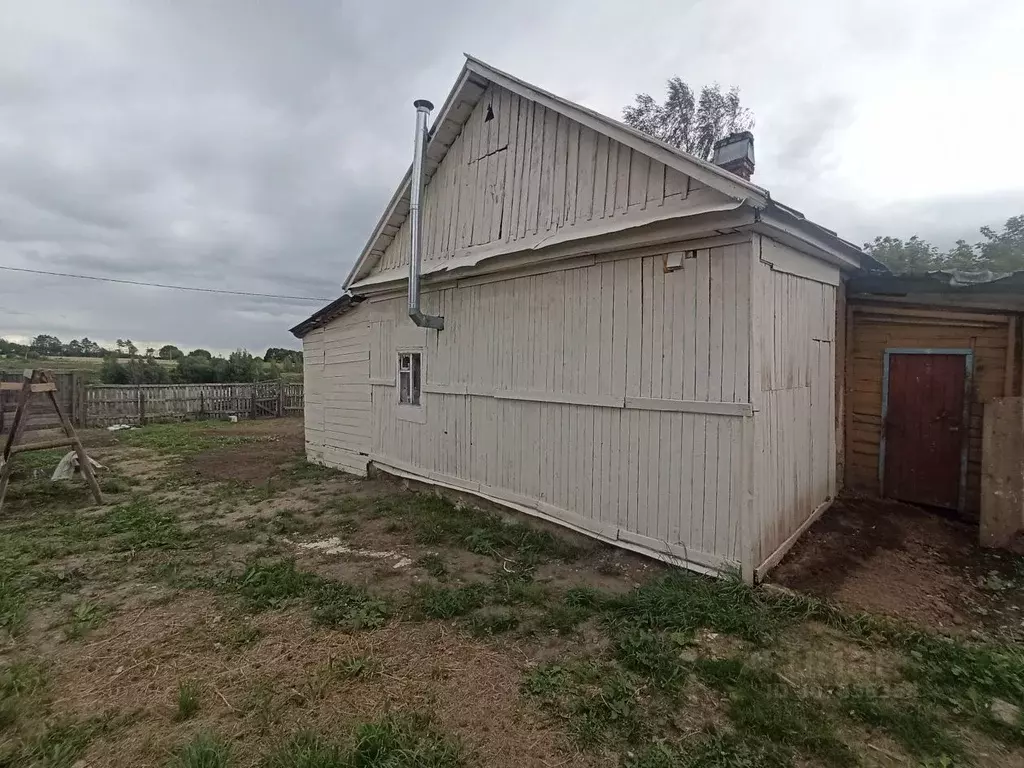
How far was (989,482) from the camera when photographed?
4957 millimetres

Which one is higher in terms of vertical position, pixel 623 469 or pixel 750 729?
pixel 623 469

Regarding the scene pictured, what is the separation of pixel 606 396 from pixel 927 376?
4.14 metres

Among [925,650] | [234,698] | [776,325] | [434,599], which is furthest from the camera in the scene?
[776,325]

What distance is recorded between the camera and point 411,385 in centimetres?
829

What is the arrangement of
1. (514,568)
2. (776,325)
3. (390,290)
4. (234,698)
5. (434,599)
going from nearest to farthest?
(234,698) → (434,599) → (776,325) → (514,568) → (390,290)

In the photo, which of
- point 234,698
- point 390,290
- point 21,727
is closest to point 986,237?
point 390,290

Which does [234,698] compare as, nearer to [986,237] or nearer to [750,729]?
[750,729]

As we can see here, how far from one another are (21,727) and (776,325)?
6299 millimetres

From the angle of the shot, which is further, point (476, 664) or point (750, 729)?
point (476, 664)

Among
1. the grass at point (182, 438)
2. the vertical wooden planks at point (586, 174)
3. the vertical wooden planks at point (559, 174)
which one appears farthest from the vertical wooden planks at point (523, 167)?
the grass at point (182, 438)

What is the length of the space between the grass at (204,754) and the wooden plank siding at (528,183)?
517 cm

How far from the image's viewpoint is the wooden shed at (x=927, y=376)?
5.49 meters

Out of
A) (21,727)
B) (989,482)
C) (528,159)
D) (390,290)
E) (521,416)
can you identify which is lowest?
(21,727)

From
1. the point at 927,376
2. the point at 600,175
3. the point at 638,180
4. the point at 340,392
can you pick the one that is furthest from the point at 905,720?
the point at 340,392
